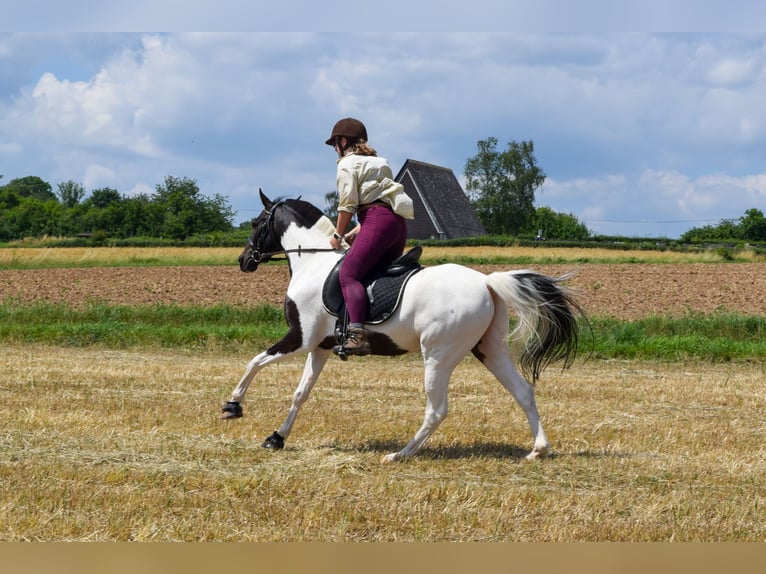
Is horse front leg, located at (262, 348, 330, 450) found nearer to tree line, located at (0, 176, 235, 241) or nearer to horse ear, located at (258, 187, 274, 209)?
horse ear, located at (258, 187, 274, 209)

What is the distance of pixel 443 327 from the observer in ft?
22.3

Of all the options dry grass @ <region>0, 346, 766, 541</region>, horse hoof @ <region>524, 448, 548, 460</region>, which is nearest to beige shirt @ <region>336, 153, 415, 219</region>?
dry grass @ <region>0, 346, 766, 541</region>

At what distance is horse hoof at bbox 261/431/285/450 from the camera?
281 inches

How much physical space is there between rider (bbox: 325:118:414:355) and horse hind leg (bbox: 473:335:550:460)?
0.99 meters

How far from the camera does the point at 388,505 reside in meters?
5.32

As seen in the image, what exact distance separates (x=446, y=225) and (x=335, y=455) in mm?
56576

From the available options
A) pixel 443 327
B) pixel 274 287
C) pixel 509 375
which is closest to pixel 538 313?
pixel 509 375

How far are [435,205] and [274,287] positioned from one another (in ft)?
128

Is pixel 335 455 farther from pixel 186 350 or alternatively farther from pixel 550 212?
pixel 550 212

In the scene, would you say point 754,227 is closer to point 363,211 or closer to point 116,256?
point 116,256

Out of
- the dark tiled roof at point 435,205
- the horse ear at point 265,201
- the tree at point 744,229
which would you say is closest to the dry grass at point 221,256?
the dark tiled roof at point 435,205

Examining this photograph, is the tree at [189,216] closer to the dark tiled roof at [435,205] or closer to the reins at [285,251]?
the dark tiled roof at [435,205]

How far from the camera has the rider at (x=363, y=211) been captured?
7.01m

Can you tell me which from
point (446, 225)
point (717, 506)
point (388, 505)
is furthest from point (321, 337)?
point (446, 225)
